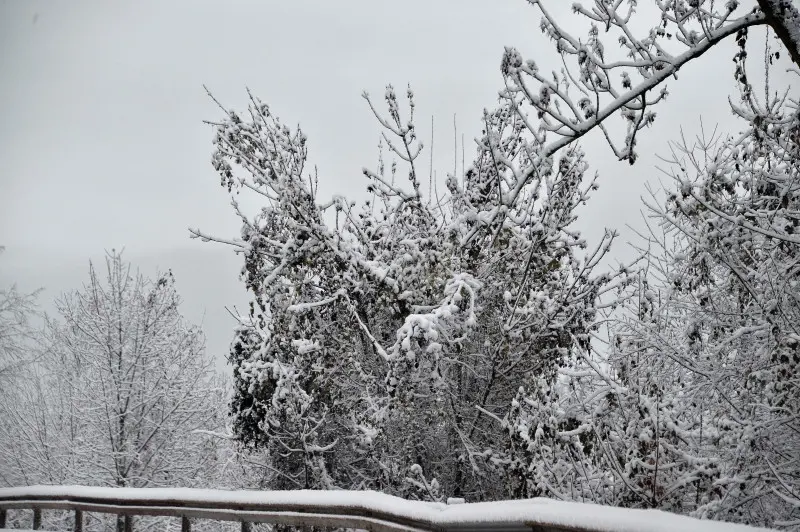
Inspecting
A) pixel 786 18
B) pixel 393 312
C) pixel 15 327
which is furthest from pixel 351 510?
pixel 15 327

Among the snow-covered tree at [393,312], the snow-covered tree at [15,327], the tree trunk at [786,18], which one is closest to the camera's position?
the tree trunk at [786,18]

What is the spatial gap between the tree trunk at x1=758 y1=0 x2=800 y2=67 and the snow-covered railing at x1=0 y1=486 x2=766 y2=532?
14.5 feet

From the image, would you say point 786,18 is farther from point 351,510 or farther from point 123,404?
point 123,404

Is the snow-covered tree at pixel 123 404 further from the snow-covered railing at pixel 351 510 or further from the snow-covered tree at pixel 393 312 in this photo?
the snow-covered railing at pixel 351 510

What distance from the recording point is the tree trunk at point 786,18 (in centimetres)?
589

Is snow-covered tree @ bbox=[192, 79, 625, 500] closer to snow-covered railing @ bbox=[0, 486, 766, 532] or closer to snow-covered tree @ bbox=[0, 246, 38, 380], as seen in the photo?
snow-covered railing @ bbox=[0, 486, 766, 532]

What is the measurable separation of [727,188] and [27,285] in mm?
28573

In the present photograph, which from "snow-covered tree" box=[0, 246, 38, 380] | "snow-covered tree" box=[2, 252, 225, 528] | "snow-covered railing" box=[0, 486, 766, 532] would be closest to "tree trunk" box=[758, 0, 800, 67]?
"snow-covered railing" box=[0, 486, 766, 532]

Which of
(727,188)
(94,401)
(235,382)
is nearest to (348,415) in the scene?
(235,382)

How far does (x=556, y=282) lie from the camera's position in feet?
41.9

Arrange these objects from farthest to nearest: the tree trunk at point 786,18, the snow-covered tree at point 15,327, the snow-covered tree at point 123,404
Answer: the snow-covered tree at point 15,327 → the snow-covered tree at point 123,404 → the tree trunk at point 786,18

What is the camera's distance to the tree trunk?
5895 millimetres

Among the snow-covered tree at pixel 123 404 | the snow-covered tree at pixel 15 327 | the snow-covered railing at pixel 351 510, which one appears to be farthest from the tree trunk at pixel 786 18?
the snow-covered tree at pixel 15 327

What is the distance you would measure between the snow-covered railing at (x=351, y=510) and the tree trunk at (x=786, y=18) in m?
4.41
